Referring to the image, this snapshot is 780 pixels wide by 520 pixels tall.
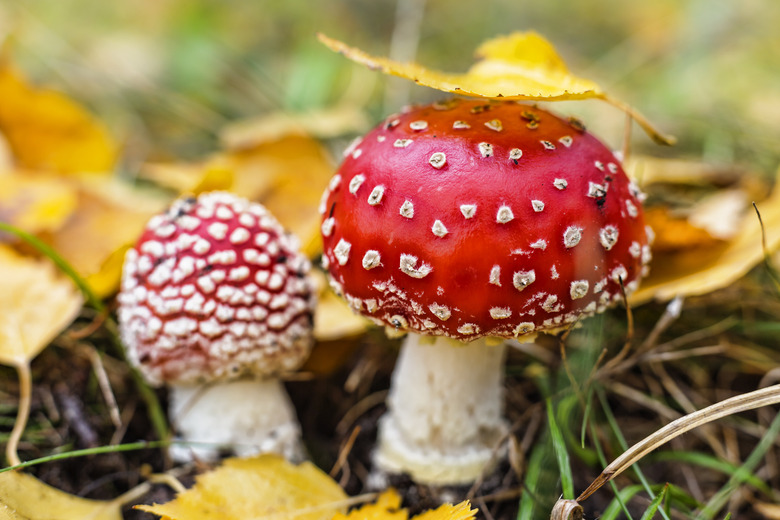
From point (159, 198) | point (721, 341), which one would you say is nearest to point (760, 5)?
point (721, 341)

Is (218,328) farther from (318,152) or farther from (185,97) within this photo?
(185,97)

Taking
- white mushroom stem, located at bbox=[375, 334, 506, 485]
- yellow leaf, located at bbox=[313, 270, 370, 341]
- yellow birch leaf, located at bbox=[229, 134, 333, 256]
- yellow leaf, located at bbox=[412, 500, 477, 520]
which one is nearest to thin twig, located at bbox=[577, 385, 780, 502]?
yellow leaf, located at bbox=[412, 500, 477, 520]

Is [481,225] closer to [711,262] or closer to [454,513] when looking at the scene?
[454,513]

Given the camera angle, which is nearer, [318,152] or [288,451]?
[288,451]

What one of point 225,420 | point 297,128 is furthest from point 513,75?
point 297,128

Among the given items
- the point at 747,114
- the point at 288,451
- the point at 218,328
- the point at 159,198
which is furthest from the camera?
the point at 747,114

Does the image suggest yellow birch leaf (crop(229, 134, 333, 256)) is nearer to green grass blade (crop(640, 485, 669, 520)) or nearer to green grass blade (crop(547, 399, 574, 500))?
green grass blade (crop(547, 399, 574, 500))
